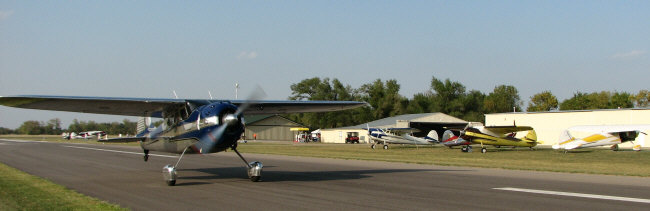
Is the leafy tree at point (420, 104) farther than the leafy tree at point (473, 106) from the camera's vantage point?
Yes

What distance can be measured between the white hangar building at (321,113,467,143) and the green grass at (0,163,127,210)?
49562mm

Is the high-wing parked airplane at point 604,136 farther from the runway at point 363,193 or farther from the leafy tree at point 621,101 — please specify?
the leafy tree at point 621,101

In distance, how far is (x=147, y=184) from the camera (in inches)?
529

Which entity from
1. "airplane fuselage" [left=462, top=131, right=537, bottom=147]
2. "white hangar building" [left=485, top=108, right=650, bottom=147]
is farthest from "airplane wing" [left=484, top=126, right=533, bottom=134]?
"white hangar building" [left=485, top=108, right=650, bottom=147]

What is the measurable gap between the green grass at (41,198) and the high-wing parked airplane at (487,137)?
1164 inches

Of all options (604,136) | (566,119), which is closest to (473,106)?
(566,119)

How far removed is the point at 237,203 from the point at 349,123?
95678 mm

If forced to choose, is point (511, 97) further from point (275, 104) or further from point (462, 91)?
point (275, 104)

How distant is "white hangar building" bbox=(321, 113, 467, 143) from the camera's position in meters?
62.2

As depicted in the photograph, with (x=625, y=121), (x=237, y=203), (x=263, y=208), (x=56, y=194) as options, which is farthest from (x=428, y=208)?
(x=625, y=121)

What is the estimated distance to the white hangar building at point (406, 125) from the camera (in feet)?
204

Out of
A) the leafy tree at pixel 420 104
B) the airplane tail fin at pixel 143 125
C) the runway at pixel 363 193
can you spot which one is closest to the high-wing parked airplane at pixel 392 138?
the airplane tail fin at pixel 143 125

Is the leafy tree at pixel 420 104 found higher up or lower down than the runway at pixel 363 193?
higher up

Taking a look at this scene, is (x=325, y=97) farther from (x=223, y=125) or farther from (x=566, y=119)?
(x=223, y=125)
